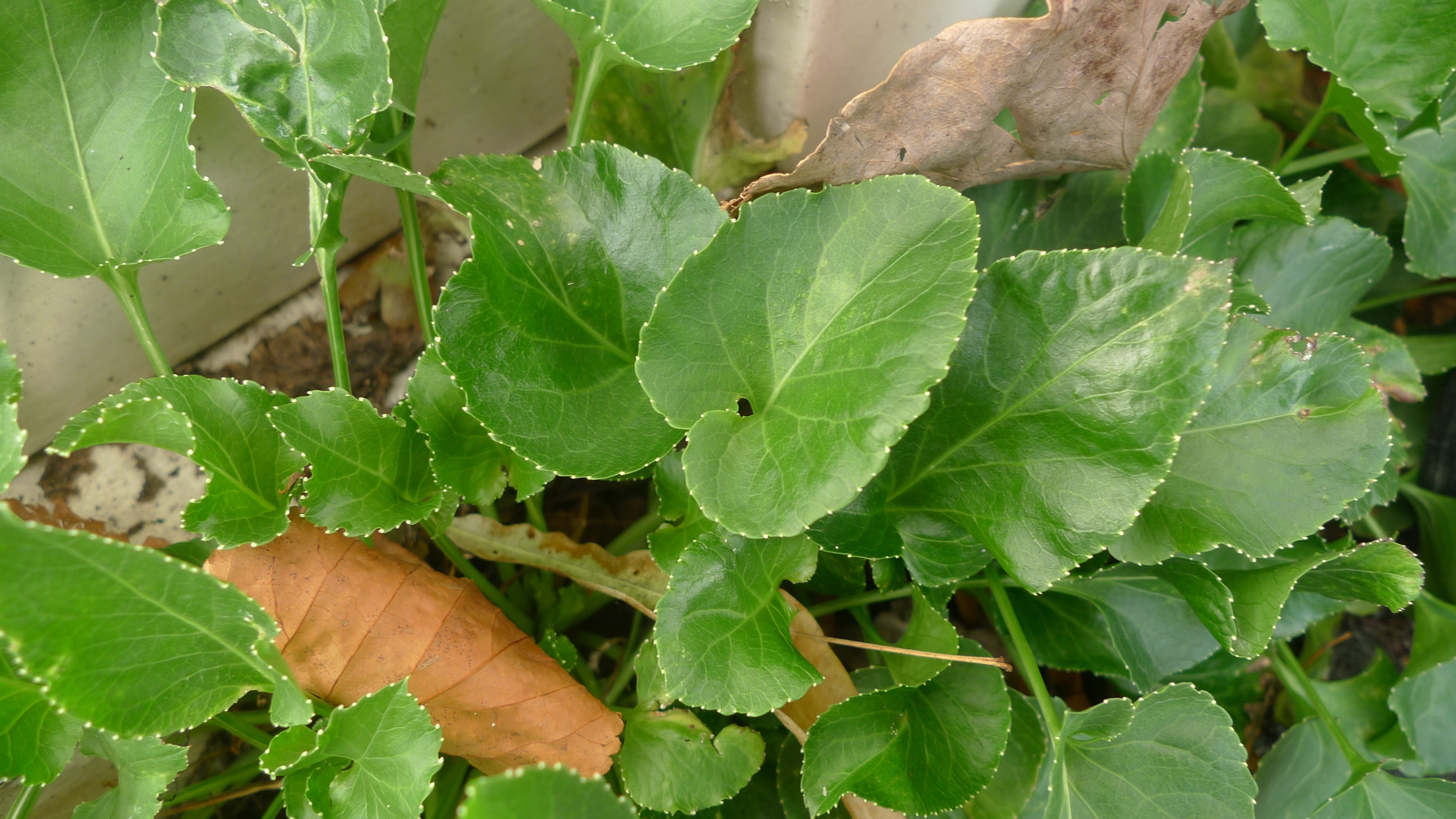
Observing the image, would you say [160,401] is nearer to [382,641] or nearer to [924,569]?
[382,641]

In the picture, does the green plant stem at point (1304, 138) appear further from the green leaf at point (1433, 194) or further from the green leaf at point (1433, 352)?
the green leaf at point (1433, 352)

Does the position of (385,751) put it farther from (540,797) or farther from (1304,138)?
(1304,138)

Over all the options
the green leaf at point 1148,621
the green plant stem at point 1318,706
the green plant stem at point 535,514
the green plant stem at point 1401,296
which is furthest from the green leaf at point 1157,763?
the green plant stem at point 1401,296

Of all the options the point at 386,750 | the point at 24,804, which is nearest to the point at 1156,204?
the point at 386,750

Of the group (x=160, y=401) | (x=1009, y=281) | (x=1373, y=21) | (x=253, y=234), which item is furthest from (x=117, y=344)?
(x=1373, y=21)

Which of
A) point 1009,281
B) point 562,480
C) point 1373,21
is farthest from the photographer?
point 562,480

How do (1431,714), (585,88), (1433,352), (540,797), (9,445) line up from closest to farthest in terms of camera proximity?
1. (540,797)
2. (9,445)
3. (585,88)
4. (1431,714)
5. (1433,352)

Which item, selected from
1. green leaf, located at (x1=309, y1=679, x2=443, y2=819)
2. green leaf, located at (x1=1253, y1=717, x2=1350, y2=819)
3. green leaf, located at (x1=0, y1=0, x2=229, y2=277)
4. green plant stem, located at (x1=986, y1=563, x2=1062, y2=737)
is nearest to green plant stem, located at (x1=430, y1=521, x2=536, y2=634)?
green leaf, located at (x1=309, y1=679, x2=443, y2=819)
